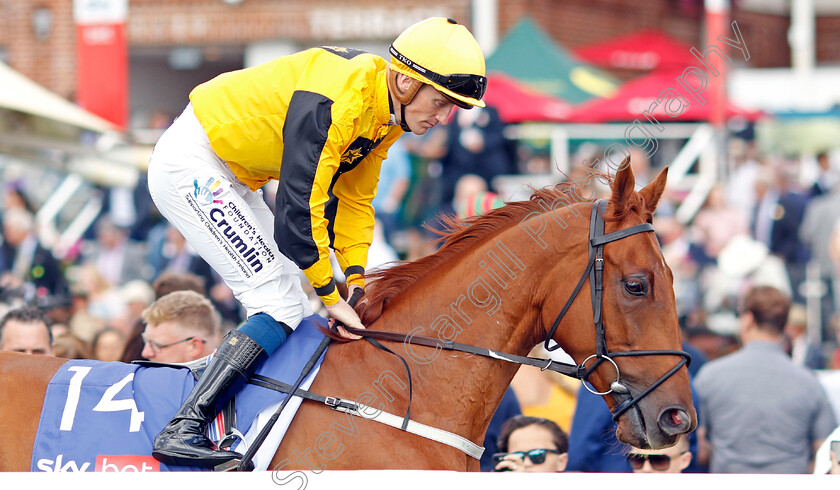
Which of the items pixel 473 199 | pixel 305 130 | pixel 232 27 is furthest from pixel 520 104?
pixel 305 130

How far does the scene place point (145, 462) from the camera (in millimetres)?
3215

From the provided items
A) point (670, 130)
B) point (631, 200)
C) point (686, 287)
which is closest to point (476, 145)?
point (686, 287)

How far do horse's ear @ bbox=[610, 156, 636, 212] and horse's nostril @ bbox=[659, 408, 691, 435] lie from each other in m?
0.72

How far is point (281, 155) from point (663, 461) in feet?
7.86

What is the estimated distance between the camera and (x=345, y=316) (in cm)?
343

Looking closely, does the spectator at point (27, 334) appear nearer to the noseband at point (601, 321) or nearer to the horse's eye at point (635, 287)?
the noseband at point (601, 321)

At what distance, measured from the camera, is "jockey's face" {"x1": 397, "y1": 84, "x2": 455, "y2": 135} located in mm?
3451

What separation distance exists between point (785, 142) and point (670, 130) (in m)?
4.47

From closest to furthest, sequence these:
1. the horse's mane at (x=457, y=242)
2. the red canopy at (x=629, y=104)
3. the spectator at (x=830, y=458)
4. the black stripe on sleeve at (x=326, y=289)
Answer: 1. the black stripe on sleeve at (x=326, y=289)
2. the horse's mane at (x=457, y=242)
3. the spectator at (x=830, y=458)
4. the red canopy at (x=629, y=104)

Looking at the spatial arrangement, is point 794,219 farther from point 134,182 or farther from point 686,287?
point 134,182

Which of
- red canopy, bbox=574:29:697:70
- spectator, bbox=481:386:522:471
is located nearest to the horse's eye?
spectator, bbox=481:386:522:471

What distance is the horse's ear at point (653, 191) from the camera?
3.41 meters

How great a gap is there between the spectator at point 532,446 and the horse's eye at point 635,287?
4.34 feet

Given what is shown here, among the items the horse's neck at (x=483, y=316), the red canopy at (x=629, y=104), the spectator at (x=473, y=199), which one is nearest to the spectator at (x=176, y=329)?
the horse's neck at (x=483, y=316)
